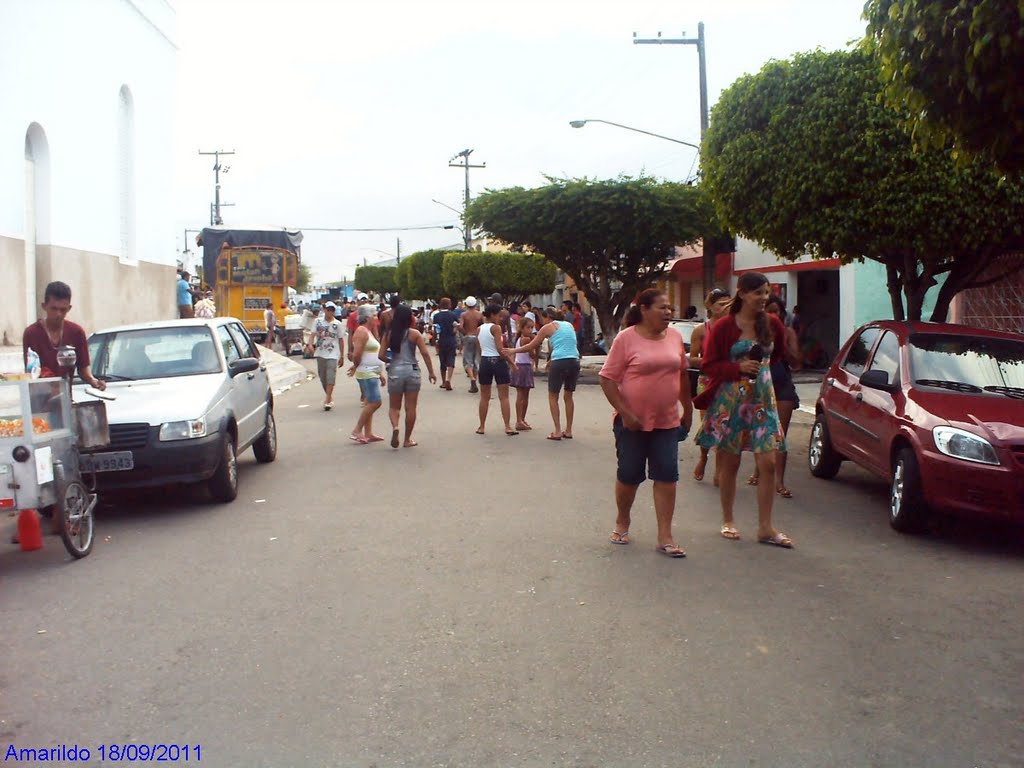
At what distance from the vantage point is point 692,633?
533cm

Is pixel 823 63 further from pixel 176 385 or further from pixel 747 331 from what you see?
pixel 176 385

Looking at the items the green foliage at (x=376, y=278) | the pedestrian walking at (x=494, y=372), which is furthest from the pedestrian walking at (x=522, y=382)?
the green foliage at (x=376, y=278)

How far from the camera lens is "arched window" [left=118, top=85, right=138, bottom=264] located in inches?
886

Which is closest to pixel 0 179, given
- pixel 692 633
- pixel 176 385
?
pixel 176 385

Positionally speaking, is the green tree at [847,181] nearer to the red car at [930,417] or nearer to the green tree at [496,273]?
the red car at [930,417]

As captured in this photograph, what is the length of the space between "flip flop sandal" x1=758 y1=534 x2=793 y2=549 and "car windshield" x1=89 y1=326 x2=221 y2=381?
514 cm

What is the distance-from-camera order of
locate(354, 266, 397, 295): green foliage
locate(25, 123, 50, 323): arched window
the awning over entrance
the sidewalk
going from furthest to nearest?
locate(354, 266, 397, 295): green foliage
the awning over entrance
the sidewalk
locate(25, 123, 50, 323): arched window

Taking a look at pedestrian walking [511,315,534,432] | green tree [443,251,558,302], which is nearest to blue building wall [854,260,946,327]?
pedestrian walking [511,315,534,432]

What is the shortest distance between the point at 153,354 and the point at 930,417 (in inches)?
261

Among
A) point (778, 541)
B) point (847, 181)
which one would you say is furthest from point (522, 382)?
point (778, 541)

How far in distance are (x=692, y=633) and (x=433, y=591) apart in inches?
61.7

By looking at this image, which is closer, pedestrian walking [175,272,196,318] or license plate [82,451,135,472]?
license plate [82,451,135,472]

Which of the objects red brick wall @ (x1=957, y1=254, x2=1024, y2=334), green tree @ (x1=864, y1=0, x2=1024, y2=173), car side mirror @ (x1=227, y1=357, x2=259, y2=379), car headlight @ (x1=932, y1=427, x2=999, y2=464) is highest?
green tree @ (x1=864, y1=0, x2=1024, y2=173)

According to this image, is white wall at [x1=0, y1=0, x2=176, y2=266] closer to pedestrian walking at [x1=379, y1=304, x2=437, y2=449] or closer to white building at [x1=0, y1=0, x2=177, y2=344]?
white building at [x1=0, y1=0, x2=177, y2=344]
